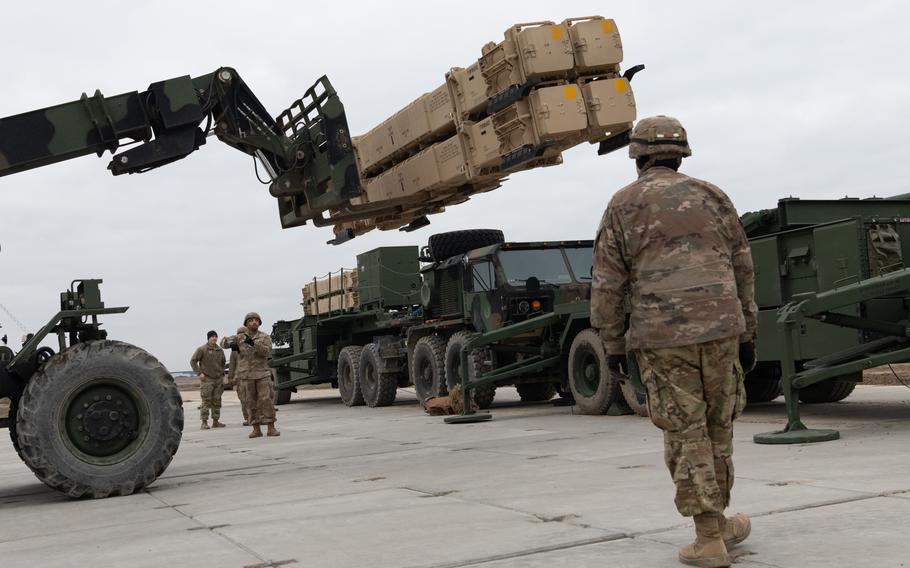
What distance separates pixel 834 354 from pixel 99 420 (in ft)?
19.2

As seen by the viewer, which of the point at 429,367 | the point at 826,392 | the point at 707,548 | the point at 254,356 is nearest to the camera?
the point at 707,548

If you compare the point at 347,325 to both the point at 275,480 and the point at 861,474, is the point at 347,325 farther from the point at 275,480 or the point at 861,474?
the point at 861,474

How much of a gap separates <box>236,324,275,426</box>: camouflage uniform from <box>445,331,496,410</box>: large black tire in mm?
2649

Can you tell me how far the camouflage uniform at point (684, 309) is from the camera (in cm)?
401

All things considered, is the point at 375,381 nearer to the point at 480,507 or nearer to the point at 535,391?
the point at 535,391

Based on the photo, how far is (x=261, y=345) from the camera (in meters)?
12.1

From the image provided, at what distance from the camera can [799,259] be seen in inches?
376

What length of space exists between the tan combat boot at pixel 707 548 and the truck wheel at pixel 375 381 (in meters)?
13.5

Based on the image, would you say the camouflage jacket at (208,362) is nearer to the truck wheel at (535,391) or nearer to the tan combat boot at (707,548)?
the truck wheel at (535,391)

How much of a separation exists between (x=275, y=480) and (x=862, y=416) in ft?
18.6

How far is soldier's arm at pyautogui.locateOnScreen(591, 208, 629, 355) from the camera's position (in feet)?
13.6

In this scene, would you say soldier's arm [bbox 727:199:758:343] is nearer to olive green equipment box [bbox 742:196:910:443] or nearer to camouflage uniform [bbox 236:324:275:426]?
olive green equipment box [bbox 742:196:910:443]

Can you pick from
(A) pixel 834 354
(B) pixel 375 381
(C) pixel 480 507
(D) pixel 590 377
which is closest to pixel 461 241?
(B) pixel 375 381

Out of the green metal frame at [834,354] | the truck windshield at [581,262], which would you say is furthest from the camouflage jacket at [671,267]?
the truck windshield at [581,262]
